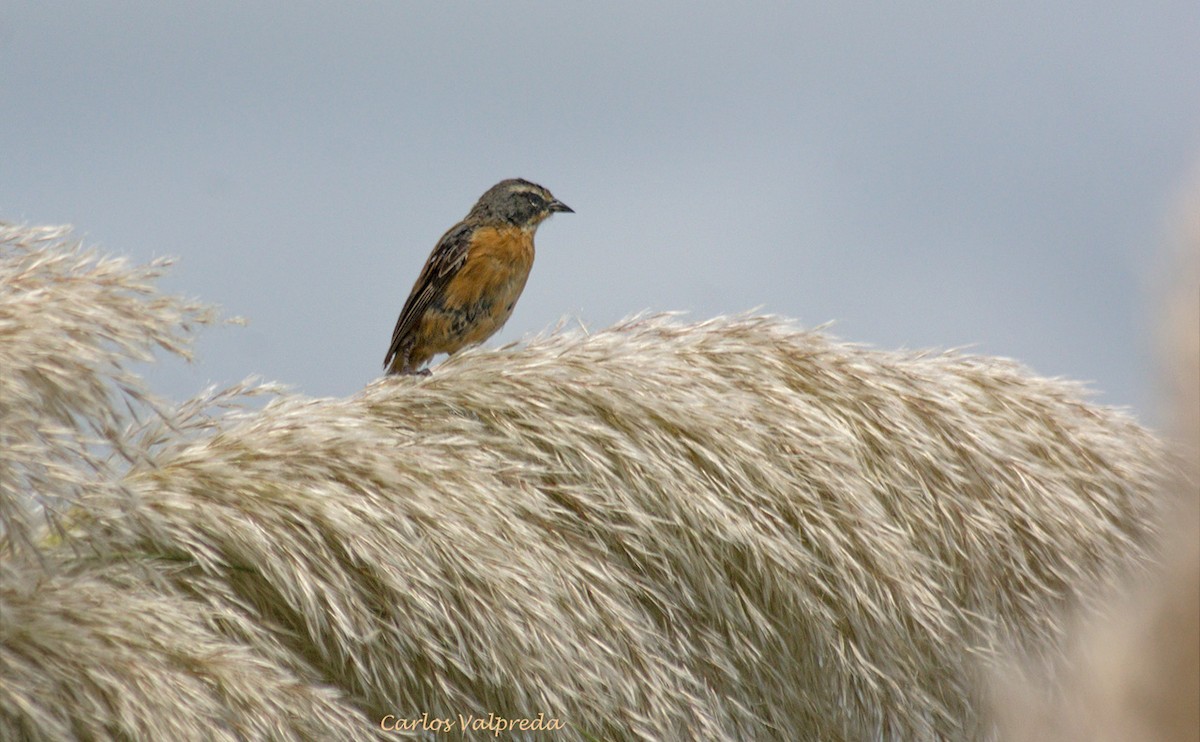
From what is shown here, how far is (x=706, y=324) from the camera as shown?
9.64 ft

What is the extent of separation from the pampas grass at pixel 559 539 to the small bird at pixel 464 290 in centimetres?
124

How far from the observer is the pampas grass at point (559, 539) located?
6.37ft

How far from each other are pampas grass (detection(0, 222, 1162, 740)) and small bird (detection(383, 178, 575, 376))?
124 cm

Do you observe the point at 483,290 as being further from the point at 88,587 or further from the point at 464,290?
the point at 88,587

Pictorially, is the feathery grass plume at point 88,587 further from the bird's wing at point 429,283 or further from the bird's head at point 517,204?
the bird's head at point 517,204

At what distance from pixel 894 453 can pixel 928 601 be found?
35 centimetres

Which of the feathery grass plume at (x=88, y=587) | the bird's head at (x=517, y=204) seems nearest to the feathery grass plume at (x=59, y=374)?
the feathery grass plume at (x=88, y=587)

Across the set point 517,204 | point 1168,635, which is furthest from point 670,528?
point 517,204

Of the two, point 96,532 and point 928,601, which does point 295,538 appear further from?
point 928,601

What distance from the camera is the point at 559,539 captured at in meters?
2.50

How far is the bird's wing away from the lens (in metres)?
4.04

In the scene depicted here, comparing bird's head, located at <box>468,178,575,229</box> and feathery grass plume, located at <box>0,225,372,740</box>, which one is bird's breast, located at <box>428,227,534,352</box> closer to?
bird's head, located at <box>468,178,575,229</box>

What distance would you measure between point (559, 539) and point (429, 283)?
1788mm

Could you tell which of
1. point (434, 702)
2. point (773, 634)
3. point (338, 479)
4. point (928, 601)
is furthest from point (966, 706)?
point (338, 479)
